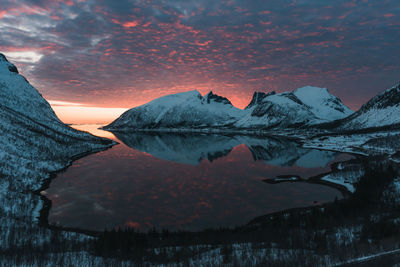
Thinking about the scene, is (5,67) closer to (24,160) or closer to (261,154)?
(24,160)

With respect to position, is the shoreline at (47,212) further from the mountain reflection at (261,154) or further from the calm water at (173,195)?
the mountain reflection at (261,154)

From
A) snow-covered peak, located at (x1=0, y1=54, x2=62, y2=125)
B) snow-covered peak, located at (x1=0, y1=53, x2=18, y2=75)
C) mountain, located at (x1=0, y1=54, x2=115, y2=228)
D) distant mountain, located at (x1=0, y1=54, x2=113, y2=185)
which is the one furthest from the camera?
snow-covered peak, located at (x1=0, y1=53, x2=18, y2=75)

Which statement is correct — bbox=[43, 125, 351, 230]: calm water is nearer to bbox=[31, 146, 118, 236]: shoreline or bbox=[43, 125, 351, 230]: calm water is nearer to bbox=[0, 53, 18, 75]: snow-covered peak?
bbox=[31, 146, 118, 236]: shoreline

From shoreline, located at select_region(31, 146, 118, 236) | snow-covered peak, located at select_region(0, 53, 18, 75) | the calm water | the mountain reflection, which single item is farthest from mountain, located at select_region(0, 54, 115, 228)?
the mountain reflection

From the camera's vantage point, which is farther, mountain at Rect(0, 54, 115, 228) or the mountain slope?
mountain at Rect(0, 54, 115, 228)

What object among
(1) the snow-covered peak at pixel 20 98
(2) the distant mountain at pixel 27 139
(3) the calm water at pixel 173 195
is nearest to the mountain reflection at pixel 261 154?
(3) the calm water at pixel 173 195

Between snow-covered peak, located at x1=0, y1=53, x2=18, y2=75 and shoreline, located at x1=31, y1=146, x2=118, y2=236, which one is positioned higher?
snow-covered peak, located at x1=0, y1=53, x2=18, y2=75

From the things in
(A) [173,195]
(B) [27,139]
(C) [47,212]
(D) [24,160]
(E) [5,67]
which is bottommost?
(C) [47,212]

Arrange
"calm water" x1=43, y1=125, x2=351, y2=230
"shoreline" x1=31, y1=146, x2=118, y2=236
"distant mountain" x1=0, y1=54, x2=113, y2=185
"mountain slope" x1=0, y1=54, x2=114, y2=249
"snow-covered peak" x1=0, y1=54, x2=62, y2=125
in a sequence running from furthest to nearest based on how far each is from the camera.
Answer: "snow-covered peak" x1=0, y1=54, x2=62, y2=125 < "distant mountain" x1=0, y1=54, x2=113, y2=185 < "calm water" x1=43, y1=125, x2=351, y2=230 < "shoreline" x1=31, y1=146, x2=118, y2=236 < "mountain slope" x1=0, y1=54, x2=114, y2=249

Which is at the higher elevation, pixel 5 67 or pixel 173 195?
pixel 5 67

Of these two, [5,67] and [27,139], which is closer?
[27,139]

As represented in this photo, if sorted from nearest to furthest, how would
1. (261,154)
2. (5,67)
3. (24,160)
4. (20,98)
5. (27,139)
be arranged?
(24,160)
(27,139)
(261,154)
(20,98)
(5,67)

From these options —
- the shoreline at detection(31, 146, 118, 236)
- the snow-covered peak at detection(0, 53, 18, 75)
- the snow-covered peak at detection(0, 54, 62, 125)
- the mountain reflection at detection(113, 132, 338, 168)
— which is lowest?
the shoreline at detection(31, 146, 118, 236)

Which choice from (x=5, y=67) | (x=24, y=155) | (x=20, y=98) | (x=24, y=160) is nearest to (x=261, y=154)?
(x=24, y=160)
